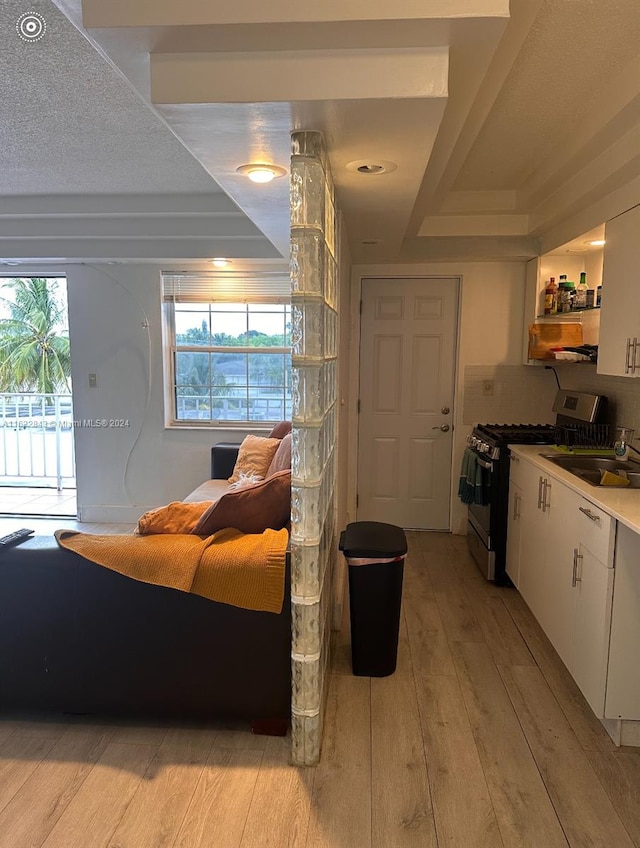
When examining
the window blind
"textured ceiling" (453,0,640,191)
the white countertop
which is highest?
"textured ceiling" (453,0,640,191)

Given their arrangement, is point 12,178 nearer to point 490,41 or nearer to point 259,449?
point 259,449

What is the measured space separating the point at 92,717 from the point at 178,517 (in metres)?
0.88

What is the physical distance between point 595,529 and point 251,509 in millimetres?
1365

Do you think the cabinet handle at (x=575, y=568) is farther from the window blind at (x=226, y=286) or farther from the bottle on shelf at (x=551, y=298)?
the window blind at (x=226, y=286)

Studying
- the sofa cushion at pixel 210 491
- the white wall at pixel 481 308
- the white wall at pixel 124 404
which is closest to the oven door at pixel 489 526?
the white wall at pixel 481 308

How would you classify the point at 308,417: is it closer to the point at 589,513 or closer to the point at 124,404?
the point at 589,513

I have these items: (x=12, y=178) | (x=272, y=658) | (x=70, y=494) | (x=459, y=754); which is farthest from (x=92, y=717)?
(x=70, y=494)

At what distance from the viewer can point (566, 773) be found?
6.70 ft

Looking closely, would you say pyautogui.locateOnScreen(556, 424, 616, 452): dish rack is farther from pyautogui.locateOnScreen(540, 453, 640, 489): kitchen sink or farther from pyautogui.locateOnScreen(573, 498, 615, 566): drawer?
pyautogui.locateOnScreen(573, 498, 615, 566): drawer

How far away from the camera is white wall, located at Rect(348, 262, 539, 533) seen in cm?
436

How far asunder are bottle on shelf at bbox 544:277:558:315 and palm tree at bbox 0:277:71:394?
5.01 m

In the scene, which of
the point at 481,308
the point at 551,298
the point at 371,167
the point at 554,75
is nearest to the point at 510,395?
the point at 481,308

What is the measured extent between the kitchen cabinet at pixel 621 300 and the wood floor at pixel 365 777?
1514 mm

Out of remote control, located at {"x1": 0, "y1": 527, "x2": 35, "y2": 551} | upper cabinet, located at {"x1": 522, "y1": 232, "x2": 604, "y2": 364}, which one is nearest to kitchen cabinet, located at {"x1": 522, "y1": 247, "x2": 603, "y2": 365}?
upper cabinet, located at {"x1": 522, "y1": 232, "x2": 604, "y2": 364}
